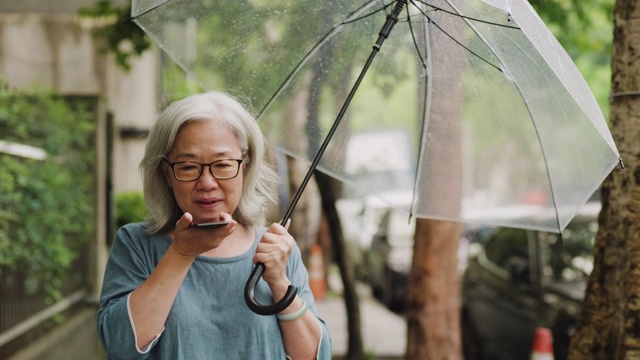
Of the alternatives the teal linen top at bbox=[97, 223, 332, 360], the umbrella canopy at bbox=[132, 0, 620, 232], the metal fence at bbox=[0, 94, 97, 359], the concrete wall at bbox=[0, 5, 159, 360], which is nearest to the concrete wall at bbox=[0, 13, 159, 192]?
the concrete wall at bbox=[0, 5, 159, 360]

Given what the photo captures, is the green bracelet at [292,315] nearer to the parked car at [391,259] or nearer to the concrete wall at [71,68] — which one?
the concrete wall at [71,68]

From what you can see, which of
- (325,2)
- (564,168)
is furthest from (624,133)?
(325,2)

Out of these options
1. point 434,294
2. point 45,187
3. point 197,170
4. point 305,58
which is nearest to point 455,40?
point 305,58

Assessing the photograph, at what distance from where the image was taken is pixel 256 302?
2246 millimetres

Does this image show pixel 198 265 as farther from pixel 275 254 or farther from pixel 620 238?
pixel 620 238

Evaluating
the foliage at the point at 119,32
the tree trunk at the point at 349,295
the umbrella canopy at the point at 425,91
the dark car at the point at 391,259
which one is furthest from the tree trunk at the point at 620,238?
the dark car at the point at 391,259

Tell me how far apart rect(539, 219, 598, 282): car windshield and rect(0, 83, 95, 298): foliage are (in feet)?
14.4

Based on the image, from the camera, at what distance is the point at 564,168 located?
11.0ft

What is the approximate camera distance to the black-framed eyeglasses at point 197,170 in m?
2.27

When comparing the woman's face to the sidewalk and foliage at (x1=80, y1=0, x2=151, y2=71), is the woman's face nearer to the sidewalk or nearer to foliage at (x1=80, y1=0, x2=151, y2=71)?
foliage at (x1=80, y1=0, x2=151, y2=71)

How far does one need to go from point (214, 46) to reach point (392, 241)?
10421mm

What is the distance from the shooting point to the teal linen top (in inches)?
86.4

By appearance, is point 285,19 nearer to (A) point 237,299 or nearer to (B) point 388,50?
(B) point 388,50

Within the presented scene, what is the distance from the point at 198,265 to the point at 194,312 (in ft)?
0.47
